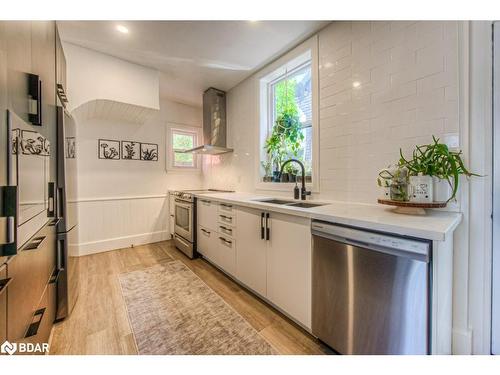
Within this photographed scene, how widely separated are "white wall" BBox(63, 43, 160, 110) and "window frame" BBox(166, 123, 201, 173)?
3.54 feet

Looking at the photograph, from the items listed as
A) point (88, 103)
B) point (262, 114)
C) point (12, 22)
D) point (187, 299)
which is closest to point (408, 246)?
point (187, 299)

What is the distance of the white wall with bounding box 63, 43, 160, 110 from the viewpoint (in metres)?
2.32

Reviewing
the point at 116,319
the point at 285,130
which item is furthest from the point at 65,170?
the point at 285,130

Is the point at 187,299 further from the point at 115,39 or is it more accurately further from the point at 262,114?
the point at 115,39

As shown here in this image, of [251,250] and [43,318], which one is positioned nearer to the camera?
[43,318]

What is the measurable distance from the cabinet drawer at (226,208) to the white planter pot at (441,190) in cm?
161

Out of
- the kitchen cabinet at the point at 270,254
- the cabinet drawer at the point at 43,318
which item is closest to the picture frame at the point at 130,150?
the kitchen cabinet at the point at 270,254

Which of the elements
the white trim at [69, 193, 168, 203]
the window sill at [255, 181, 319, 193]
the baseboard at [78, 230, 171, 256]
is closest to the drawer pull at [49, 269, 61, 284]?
the baseboard at [78, 230, 171, 256]

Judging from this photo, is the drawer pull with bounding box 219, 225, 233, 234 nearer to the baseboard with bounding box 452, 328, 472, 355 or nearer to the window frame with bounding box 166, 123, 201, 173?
the baseboard with bounding box 452, 328, 472, 355

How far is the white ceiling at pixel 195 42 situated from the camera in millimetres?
1978

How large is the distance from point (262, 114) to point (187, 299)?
234 centimetres

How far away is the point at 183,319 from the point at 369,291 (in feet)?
4.50

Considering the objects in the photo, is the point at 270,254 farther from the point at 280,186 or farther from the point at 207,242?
the point at 207,242

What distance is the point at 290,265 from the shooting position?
1.54m
